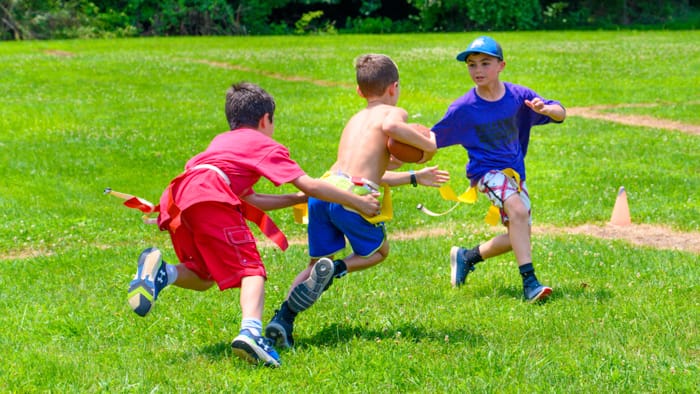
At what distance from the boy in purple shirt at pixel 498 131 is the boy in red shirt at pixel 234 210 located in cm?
173

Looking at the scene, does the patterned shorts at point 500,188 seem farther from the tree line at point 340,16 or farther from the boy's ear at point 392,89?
the tree line at point 340,16

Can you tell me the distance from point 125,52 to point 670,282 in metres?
29.0

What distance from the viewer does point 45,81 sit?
2411 centimetres

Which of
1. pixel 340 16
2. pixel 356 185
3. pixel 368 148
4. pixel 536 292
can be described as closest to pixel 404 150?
pixel 368 148

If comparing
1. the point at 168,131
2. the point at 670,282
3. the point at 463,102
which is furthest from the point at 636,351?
the point at 168,131

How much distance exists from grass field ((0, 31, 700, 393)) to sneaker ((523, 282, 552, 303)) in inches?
4.2

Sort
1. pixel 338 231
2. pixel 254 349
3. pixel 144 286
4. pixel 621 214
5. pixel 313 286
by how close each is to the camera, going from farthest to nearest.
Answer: pixel 621 214
pixel 338 231
pixel 313 286
pixel 144 286
pixel 254 349

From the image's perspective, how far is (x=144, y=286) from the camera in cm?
515

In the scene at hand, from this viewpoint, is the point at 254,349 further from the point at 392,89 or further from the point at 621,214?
the point at 621,214

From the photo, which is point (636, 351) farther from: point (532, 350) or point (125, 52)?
point (125, 52)

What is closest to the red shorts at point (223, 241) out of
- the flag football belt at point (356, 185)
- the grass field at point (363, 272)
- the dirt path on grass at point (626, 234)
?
the grass field at point (363, 272)

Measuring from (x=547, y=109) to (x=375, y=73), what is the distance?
1646mm

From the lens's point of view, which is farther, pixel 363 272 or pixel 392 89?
pixel 363 272

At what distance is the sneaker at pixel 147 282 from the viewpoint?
16.8 feet
